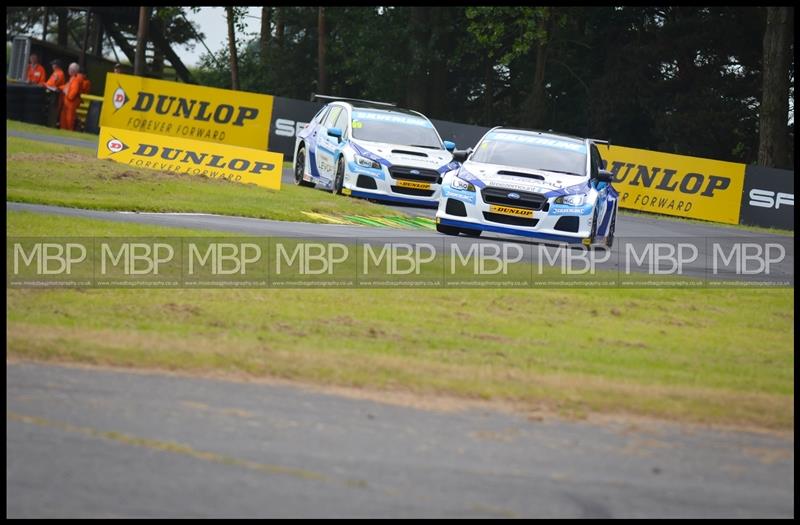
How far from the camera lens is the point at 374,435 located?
8109mm

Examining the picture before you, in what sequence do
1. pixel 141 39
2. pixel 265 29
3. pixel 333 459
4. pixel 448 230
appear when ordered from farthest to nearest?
pixel 265 29 → pixel 141 39 → pixel 448 230 → pixel 333 459

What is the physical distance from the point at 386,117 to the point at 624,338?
12.2 meters

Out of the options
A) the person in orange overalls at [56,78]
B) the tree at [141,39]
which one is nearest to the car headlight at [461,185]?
the person in orange overalls at [56,78]

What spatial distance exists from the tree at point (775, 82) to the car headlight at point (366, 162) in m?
15.9

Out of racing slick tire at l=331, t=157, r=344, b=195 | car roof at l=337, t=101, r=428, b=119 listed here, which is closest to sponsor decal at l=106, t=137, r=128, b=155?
car roof at l=337, t=101, r=428, b=119

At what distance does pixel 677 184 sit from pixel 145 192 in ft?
42.9

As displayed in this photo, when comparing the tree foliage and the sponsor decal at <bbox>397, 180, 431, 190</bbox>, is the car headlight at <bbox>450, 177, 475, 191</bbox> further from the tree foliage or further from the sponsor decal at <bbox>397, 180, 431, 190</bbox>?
the tree foliage

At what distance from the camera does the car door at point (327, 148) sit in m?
23.3

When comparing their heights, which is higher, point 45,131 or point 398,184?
point 45,131

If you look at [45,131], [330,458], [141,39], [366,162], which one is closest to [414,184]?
[366,162]

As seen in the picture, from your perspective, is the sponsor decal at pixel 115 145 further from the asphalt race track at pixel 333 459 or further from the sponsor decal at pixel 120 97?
the asphalt race track at pixel 333 459

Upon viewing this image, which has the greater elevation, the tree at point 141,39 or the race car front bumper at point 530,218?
the tree at point 141,39

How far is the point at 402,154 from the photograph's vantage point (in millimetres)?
22328

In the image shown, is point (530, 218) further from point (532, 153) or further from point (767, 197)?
point (767, 197)
